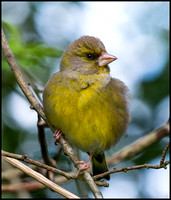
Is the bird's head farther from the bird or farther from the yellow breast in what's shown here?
the yellow breast

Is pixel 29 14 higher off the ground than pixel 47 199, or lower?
higher

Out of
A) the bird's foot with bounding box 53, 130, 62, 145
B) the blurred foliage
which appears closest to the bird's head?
the bird's foot with bounding box 53, 130, 62, 145

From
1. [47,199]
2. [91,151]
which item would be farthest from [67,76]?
[47,199]

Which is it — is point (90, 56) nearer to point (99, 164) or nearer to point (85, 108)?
point (85, 108)

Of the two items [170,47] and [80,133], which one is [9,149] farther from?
[170,47]

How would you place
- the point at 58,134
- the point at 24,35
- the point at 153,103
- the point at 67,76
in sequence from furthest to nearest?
1. the point at 24,35
2. the point at 153,103
3. the point at 67,76
4. the point at 58,134

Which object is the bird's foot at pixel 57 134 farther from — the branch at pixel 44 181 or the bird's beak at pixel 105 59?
the branch at pixel 44 181
